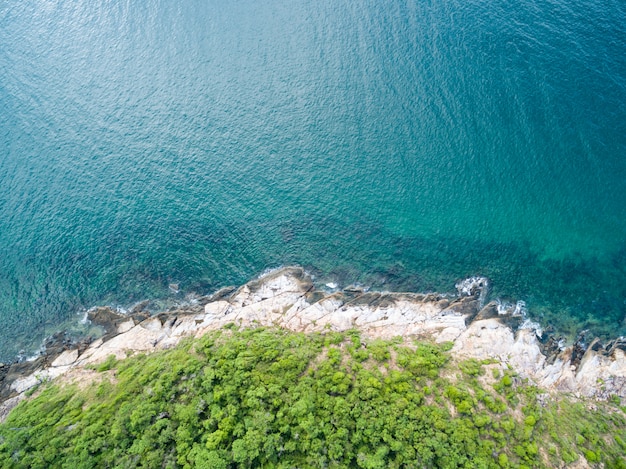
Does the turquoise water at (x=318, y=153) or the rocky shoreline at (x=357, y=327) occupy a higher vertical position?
the turquoise water at (x=318, y=153)

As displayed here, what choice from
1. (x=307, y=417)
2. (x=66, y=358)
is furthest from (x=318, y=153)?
(x=66, y=358)

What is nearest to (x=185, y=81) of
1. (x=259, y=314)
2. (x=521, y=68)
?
(x=259, y=314)

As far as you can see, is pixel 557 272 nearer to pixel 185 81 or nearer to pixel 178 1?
pixel 185 81

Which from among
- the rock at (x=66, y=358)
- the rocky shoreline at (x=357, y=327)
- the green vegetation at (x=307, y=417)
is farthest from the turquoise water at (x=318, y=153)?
the green vegetation at (x=307, y=417)

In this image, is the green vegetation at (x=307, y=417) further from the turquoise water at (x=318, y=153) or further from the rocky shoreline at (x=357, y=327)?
the turquoise water at (x=318, y=153)

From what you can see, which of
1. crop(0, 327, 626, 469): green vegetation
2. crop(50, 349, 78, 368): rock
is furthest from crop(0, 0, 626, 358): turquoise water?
crop(0, 327, 626, 469): green vegetation

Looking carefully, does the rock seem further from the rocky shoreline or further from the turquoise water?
the turquoise water
